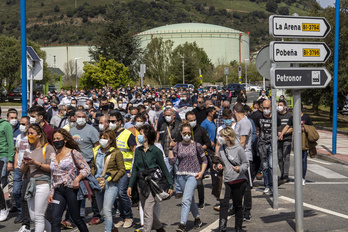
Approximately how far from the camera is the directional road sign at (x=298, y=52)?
7.30m

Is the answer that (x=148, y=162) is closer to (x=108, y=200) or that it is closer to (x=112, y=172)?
(x=112, y=172)

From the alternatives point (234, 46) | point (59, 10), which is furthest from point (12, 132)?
point (59, 10)

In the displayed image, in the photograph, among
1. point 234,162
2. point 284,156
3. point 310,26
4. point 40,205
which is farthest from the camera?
point 284,156

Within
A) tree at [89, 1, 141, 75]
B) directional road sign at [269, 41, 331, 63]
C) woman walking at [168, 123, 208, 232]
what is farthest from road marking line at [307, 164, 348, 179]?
tree at [89, 1, 141, 75]

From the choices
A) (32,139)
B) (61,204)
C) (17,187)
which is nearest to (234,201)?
(61,204)

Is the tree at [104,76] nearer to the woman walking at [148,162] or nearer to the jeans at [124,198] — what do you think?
the jeans at [124,198]

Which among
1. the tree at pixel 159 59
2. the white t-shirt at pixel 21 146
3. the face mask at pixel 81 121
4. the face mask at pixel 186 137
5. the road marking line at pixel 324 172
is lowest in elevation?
the road marking line at pixel 324 172

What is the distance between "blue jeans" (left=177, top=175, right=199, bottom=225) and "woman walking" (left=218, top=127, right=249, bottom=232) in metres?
0.57

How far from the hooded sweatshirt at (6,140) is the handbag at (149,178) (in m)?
3.05

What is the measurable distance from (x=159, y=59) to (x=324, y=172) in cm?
6830

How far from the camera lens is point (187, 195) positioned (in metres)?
8.19

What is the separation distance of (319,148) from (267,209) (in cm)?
1061

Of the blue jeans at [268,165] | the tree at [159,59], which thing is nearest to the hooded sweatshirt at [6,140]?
the blue jeans at [268,165]

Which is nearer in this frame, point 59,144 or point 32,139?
point 59,144
